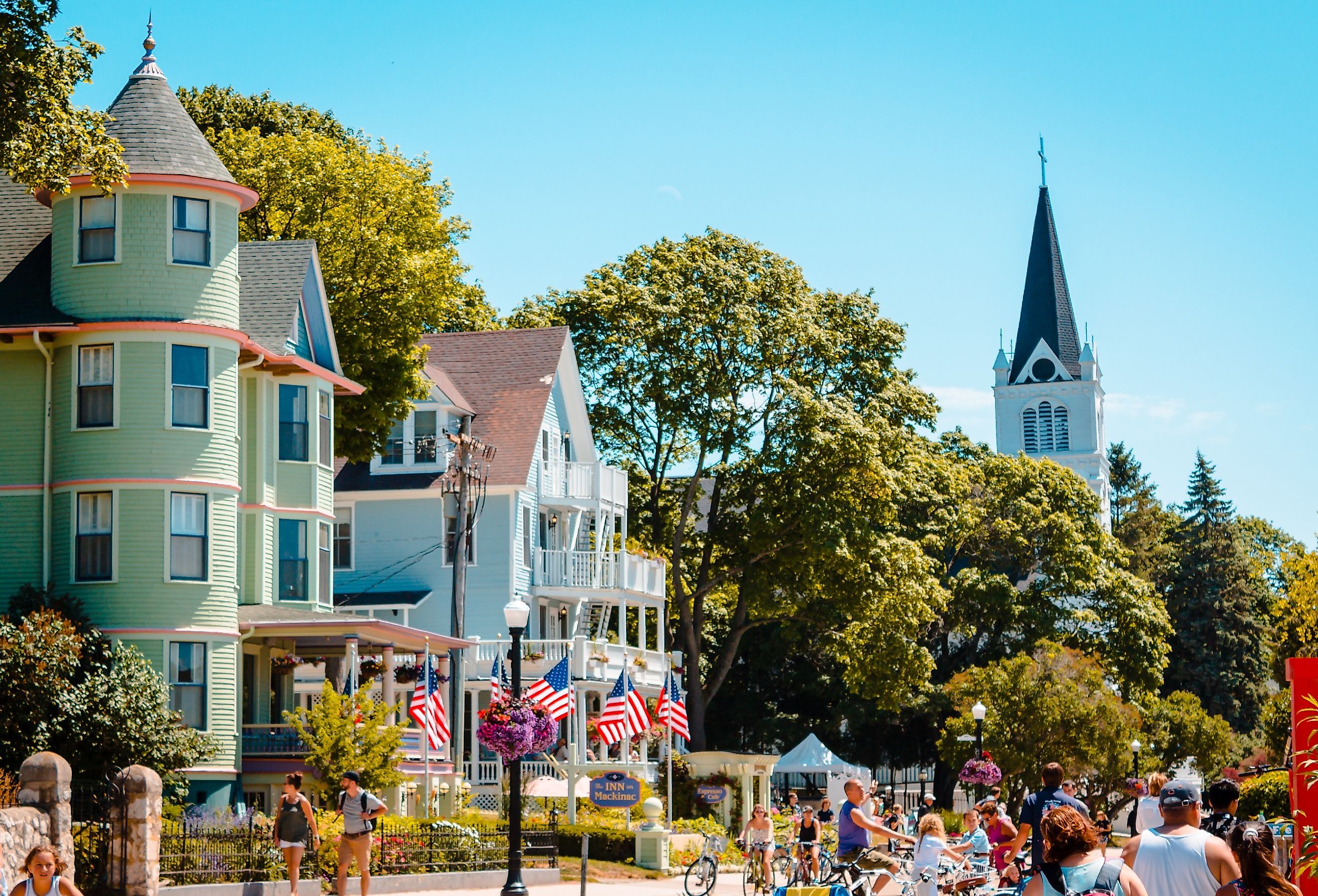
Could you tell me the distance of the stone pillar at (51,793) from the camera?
803 inches

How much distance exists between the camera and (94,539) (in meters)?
31.4

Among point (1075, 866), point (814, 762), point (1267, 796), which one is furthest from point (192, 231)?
point (814, 762)

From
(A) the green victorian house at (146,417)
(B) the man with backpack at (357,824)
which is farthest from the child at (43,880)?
(A) the green victorian house at (146,417)

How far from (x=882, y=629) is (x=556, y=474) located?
11358 mm

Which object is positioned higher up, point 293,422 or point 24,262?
point 24,262

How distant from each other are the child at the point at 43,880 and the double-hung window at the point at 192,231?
1935 centimetres

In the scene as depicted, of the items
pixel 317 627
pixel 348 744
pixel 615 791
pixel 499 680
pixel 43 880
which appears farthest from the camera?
pixel 499 680

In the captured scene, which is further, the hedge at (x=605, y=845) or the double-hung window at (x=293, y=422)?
the double-hung window at (x=293, y=422)

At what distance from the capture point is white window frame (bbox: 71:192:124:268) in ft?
103

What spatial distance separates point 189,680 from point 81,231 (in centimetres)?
858

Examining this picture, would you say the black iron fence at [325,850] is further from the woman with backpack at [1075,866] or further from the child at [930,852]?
the woman with backpack at [1075,866]

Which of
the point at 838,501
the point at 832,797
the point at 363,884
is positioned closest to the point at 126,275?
the point at 363,884

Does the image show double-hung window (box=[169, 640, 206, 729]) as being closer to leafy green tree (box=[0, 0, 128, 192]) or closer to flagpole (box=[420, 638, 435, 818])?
flagpole (box=[420, 638, 435, 818])

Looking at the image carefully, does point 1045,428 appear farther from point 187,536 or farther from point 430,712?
point 187,536
